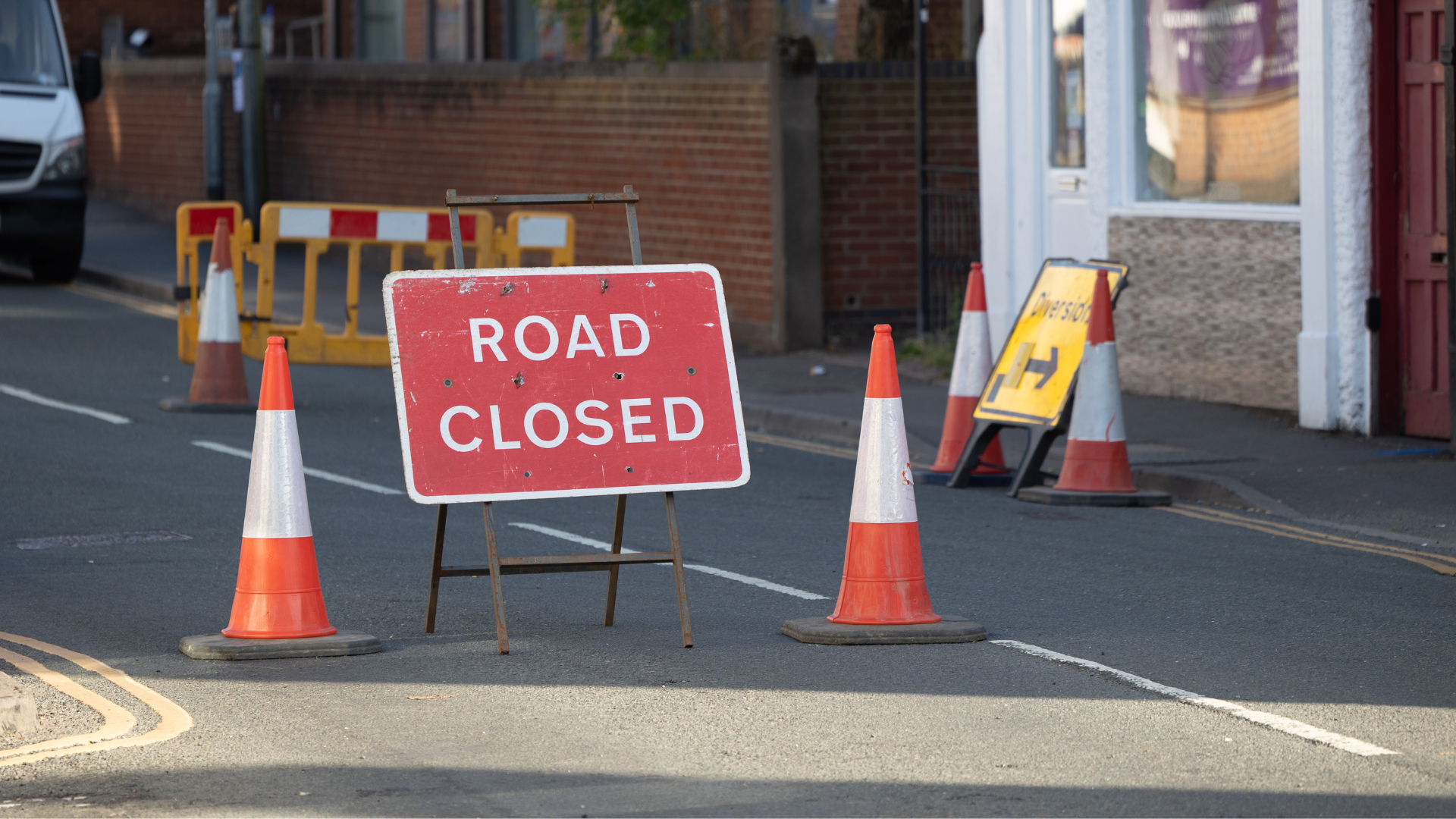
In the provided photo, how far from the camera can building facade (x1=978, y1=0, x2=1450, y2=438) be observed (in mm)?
12141

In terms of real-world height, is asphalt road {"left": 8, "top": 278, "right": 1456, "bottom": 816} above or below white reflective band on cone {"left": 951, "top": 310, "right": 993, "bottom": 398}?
below

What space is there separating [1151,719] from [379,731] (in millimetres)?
2121

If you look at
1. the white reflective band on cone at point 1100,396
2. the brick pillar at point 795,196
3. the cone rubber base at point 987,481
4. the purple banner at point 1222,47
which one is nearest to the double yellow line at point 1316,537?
the white reflective band on cone at point 1100,396

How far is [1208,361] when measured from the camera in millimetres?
13703

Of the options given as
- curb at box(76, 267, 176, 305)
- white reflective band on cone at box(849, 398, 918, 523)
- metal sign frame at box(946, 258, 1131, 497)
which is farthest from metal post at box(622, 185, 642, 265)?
curb at box(76, 267, 176, 305)

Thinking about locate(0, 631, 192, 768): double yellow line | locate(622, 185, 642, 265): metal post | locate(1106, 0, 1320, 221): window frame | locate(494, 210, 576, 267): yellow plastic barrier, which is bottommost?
locate(0, 631, 192, 768): double yellow line

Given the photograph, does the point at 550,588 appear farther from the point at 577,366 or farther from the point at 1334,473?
the point at 1334,473

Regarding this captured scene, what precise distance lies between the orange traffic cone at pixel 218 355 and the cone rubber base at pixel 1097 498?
18.0 ft

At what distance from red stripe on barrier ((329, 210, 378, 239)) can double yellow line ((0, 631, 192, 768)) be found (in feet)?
24.7

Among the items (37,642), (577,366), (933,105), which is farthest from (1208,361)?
(37,642)

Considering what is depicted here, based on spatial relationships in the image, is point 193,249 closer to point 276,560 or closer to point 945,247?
point 945,247

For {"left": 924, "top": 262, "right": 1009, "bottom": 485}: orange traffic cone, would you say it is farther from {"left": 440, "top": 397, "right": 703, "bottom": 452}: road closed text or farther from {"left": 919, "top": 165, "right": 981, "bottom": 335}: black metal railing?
{"left": 919, "top": 165, "right": 981, "bottom": 335}: black metal railing

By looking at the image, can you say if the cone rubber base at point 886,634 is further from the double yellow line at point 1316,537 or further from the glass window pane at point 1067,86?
the glass window pane at point 1067,86

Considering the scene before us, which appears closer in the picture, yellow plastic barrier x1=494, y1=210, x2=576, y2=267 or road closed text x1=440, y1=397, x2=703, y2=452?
road closed text x1=440, y1=397, x2=703, y2=452
